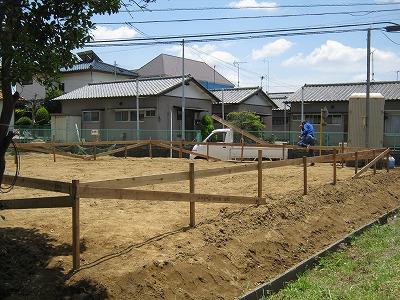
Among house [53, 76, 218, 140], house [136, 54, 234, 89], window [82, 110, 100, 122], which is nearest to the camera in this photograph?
house [53, 76, 218, 140]

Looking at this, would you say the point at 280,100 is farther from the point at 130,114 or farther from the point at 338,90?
the point at 130,114

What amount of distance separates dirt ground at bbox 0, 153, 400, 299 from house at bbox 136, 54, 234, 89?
50927 millimetres

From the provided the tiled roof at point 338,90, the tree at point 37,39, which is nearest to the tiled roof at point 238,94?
the tiled roof at point 338,90

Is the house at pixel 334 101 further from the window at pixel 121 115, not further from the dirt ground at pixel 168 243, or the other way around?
the dirt ground at pixel 168 243

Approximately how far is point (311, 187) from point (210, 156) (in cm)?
1051

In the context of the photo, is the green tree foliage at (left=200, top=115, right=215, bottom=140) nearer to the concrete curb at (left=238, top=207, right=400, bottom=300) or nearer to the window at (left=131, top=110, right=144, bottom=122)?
the window at (left=131, top=110, right=144, bottom=122)

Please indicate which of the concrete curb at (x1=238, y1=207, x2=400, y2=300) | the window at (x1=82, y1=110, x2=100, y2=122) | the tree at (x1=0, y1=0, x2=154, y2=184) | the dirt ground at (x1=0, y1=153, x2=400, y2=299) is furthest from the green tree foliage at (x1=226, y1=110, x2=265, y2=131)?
the tree at (x1=0, y1=0, x2=154, y2=184)

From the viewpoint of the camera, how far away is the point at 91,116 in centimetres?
3728

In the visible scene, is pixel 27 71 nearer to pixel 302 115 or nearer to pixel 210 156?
pixel 210 156

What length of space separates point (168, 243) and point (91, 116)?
3200 cm

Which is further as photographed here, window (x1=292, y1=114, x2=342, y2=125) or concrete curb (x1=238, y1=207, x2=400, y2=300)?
window (x1=292, y1=114, x2=342, y2=125)

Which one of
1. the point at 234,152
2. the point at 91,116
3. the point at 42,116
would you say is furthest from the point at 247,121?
the point at 42,116

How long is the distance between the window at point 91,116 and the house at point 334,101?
15.0 m

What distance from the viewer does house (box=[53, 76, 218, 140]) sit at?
3291cm
